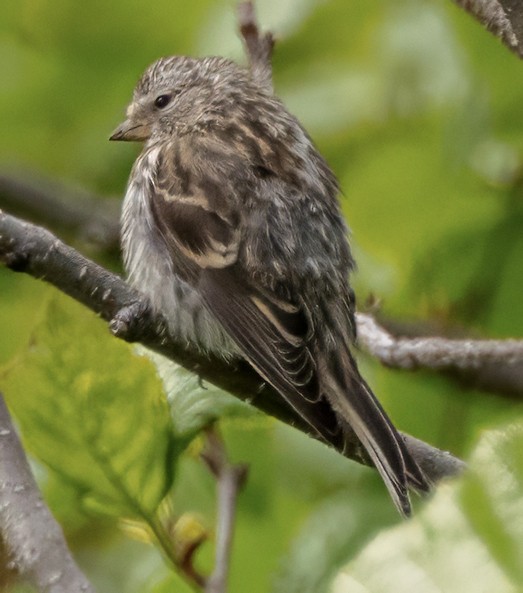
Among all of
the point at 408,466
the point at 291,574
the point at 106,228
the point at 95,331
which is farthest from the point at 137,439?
the point at 106,228

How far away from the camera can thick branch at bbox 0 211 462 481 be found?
233cm

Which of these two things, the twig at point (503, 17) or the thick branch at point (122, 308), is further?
the thick branch at point (122, 308)

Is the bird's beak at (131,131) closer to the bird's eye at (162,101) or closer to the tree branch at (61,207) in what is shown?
the bird's eye at (162,101)

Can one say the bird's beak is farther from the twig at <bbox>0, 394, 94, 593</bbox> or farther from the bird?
the twig at <bbox>0, 394, 94, 593</bbox>

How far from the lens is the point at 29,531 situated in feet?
7.70

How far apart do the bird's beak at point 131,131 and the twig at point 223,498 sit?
1689 millimetres

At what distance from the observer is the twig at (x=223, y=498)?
232 centimetres

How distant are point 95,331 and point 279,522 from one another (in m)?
0.77

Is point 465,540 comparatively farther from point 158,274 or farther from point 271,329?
point 158,274

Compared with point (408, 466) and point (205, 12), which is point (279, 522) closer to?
point (408, 466)

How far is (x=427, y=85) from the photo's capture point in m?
3.90

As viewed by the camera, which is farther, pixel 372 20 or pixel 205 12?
pixel 372 20

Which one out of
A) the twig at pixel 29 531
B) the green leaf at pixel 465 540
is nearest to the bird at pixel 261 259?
the twig at pixel 29 531

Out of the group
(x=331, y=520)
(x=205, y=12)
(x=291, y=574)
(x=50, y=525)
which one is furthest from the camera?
(x=205, y=12)
